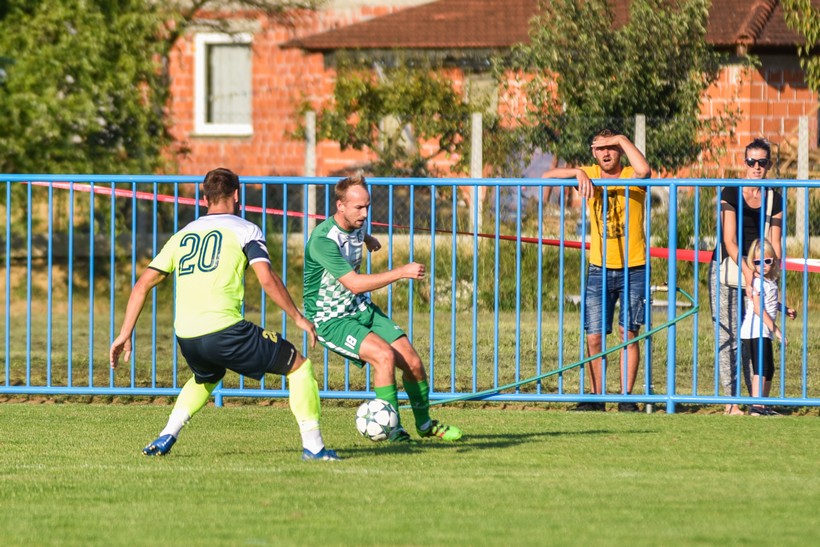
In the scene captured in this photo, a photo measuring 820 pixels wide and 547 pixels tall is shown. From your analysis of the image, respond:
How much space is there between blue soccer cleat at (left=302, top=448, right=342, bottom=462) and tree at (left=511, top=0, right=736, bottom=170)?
1081 centimetres

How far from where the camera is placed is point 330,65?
86.4ft

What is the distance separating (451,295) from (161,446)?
4.81 meters

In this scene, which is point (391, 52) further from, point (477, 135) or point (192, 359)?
point (192, 359)

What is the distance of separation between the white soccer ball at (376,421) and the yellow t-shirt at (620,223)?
8.85ft

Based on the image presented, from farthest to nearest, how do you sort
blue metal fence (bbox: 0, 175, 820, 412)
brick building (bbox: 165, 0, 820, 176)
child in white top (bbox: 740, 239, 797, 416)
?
brick building (bbox: 165, 0, 820, 176)
blue metal fence (bbox: 0, 175, 820, 412)
child in white top (bbox: 740, 239, 797, 416)

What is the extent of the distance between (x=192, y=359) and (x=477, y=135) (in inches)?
427

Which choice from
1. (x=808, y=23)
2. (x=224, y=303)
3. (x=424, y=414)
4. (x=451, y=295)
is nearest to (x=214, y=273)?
(x=224, y=303)

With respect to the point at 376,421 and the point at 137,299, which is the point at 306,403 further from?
the point at 137,299

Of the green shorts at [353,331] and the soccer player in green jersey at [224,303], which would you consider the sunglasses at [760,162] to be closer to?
the green shorts at [353,331]

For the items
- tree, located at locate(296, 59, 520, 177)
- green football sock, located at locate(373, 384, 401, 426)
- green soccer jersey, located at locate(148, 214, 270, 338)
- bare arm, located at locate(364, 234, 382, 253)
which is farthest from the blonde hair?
tree, located at locate(296, 59, 520, 177)

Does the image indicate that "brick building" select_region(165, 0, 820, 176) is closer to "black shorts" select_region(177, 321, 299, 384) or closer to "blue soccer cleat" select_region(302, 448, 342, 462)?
"blue soccer cleat" select_region(302, 448, 342, 462)

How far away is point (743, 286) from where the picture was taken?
1055 cm

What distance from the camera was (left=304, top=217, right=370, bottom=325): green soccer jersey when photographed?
339 inches

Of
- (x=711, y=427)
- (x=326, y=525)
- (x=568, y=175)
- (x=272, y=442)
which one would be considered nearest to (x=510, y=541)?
(x=326, y=525)
